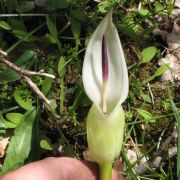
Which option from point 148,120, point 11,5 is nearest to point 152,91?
point 148,120

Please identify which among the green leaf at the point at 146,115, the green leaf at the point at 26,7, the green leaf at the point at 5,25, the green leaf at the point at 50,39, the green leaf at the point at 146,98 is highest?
the green leaf at the point at 26,7

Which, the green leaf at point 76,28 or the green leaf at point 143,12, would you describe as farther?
the green leaf at point 143,12

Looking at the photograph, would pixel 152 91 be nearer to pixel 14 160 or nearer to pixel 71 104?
pixel 71 104

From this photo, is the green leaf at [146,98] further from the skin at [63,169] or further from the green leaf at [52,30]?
the skin at [63,169]

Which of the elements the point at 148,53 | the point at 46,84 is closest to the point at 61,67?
the point at 46,84

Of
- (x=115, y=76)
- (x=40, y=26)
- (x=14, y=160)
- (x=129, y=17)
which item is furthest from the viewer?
(x=129, y=17)

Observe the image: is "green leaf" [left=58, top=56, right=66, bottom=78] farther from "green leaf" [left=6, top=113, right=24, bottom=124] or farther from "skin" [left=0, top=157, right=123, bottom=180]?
"skin" [left=0, top=157, right=123, bottom=180]

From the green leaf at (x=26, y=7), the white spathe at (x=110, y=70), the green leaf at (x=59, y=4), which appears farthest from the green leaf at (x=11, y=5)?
the white spathe at (x=110, y=70)
